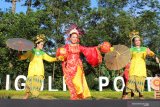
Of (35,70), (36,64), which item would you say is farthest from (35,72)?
(36,64)

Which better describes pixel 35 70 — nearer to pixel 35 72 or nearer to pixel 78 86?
pixel 35 72

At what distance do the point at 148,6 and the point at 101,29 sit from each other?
3768mm

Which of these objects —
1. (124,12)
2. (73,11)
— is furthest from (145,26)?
(73,11)

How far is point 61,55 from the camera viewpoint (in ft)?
32.6

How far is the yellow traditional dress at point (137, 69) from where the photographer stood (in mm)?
10602

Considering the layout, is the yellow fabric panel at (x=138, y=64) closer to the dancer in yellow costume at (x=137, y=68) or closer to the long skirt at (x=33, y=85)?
the dancer in yellow costume at (x=137, y=68)

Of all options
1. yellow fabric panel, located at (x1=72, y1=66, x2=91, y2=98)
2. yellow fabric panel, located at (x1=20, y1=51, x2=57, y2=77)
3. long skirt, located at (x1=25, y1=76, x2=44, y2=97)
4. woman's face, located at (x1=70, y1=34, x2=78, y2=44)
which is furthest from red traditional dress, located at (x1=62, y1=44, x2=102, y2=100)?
long skirt, located at (x1=25, y1=76, x2=44, y2=97)

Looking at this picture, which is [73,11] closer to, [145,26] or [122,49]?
[145,26]

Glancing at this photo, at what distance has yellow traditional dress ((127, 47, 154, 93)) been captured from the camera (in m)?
10.6

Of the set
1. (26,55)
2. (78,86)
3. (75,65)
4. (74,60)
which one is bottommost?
(78,86)

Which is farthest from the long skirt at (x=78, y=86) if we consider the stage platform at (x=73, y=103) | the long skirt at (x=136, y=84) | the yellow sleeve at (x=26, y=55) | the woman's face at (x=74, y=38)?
the stage platform at (x=73, y=103)

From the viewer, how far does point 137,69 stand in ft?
34.8

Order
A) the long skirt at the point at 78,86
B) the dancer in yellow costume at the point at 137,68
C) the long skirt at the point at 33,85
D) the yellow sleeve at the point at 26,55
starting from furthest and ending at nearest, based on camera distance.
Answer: the dancer in yellow costume at the point at 137,68, the long skirt at the point at 33,85, the yellow sleeve at the point at 26,55, the long skirt at the point at 78,86

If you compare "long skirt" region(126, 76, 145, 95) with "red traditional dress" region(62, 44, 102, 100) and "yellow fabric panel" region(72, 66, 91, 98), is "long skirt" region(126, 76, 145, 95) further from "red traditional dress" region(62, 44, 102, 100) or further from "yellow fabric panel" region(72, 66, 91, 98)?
"yellow fabric panel" region(72, 66, 91, 98)
